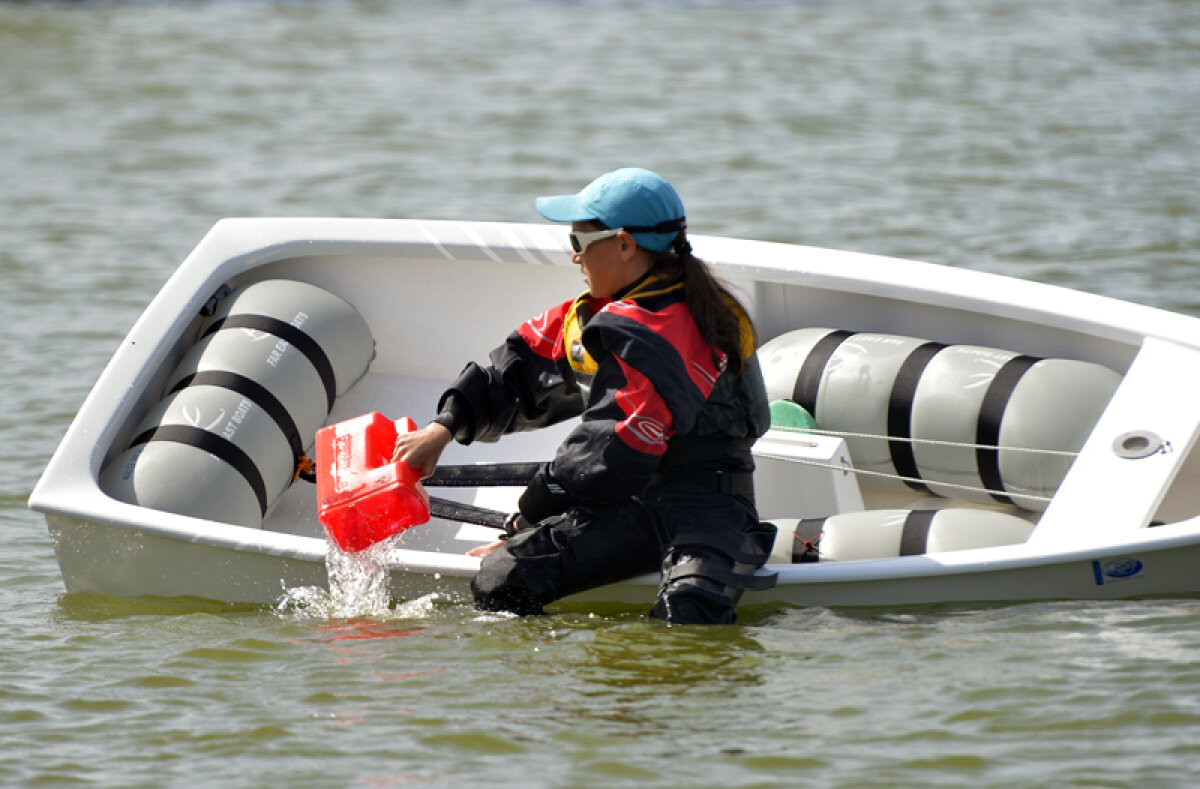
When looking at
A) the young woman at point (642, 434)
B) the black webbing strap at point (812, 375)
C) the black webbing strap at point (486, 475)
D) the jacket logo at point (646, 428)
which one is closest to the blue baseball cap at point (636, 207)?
the young woman at point (642, 434)

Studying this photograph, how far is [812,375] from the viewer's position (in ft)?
13.7

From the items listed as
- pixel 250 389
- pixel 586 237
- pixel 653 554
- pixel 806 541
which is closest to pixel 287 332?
pixel 250 389

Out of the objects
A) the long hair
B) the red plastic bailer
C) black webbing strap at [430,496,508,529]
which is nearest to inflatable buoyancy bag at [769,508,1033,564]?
the long hair

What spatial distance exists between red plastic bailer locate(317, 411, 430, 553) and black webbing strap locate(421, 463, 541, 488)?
1.22ft

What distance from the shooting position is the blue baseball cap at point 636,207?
331 centimetres

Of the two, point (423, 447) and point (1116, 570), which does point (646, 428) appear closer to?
point (423, 447)

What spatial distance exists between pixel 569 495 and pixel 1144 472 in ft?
4.27

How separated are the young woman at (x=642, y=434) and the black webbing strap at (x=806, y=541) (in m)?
0.17

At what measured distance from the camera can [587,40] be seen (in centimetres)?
1490

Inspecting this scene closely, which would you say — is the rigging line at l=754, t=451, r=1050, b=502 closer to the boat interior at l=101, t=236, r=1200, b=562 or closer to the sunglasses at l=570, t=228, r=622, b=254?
the boat interior at l=101, t=236, r=1200, b=562

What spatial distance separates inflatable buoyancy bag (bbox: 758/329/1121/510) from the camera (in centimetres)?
382

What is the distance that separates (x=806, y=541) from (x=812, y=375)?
66 cm

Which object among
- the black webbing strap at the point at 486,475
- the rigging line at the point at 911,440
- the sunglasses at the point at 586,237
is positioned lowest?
the black webbing strap at the point at 486,475

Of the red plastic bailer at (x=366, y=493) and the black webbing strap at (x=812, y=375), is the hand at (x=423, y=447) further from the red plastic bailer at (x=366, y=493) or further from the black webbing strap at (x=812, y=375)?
the black webbing strap at (x=812, y=375)
